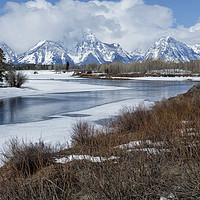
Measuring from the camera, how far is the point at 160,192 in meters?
2.69

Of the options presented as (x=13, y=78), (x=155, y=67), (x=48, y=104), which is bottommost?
(x=48, y=104)

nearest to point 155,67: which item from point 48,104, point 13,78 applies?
point 13,78

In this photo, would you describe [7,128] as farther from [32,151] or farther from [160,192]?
[160,192]

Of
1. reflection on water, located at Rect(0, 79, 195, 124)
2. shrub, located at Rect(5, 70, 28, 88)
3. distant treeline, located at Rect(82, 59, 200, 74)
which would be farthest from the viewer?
distant treeline, located at Rect(82, 59, 200, 74)

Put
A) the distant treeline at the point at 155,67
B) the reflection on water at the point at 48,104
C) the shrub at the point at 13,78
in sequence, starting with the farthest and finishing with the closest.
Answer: the distant treeline at the point at 155,67 < the shrub at the point at 13,78 < the reflection on water at the point at 48,104

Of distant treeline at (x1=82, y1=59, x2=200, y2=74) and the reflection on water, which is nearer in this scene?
the reflection on water

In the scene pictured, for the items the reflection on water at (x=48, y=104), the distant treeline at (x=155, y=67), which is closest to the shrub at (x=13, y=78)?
the reflection on water at (x=48, y=104)

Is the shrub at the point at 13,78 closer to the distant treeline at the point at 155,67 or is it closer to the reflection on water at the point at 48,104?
the reflection on water at the point at 48,104

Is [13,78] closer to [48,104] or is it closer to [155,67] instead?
[48,104]

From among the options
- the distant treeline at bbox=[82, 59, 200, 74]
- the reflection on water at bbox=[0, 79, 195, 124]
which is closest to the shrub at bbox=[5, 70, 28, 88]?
the reflection on water at bbox=[0, 79, 195, 124]

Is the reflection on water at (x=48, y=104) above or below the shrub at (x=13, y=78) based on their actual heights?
below

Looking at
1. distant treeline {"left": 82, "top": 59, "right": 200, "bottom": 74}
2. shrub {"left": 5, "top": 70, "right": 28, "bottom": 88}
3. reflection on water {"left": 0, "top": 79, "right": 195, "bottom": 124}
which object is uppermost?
distant treeline {"left": 82, "top": 59, "right": 200, "bottom": 74}

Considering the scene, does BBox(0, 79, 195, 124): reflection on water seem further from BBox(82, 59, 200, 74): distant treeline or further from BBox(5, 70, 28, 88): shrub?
BBox(82, 59, 200, 74): distant treeline

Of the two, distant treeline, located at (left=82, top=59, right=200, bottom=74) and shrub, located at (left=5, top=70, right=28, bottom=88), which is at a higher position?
distant treeline, located at (left=82, top=59, right=200, bottom=74)
